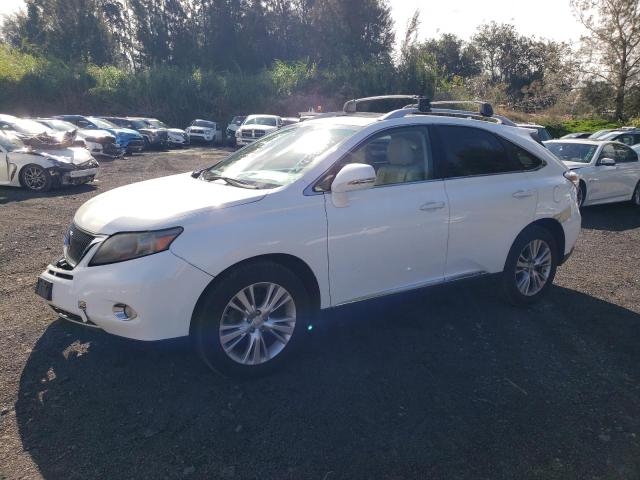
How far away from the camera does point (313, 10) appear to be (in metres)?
50.4

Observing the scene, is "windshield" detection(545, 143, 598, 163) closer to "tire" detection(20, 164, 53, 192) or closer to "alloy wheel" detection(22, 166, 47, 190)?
"tire" detection(20, 164, 53, 192)

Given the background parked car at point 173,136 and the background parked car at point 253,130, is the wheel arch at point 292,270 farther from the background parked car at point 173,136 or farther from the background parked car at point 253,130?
the background parked car at point 173,136

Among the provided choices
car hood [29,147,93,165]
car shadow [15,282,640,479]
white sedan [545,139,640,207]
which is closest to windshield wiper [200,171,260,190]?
car shadow [15,282,640,479]

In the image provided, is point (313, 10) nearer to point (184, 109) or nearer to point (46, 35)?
point (184, 109)

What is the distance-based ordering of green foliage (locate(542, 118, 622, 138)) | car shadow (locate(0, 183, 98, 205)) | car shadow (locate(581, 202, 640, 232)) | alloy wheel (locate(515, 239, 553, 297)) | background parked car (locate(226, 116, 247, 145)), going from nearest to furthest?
alloy wheel (locate(515, 239, 553, 297)) < car shadow (locate(581, 202, 640, 232)) < car shadow (locate(0, 183, 98, 205)) < green foliage (locate(542, 118, 622, 138)) < background parked car (locate(226, 116, 247, 145))

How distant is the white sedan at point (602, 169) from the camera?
10109 mm

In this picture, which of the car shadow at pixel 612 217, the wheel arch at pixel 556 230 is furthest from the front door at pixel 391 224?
the car shadow at pixel 612 217

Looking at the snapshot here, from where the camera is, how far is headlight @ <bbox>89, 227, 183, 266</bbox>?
3.11 meters

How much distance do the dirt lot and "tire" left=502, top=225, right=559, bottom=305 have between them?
0.63 ft

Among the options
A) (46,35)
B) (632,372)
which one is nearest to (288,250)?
(632,372)

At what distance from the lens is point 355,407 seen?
3227 millimetres

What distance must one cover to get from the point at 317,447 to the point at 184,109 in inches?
1451

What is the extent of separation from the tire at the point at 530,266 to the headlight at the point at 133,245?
3152 millimetres

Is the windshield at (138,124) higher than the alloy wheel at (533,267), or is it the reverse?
the windshield at (138,124)
